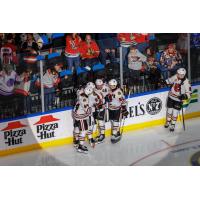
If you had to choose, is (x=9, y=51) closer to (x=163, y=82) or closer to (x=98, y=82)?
(x=98, y=82)

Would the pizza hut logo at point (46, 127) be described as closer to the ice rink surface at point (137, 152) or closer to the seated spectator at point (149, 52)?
the ice rink surface at point (137, 152)

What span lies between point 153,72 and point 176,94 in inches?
13.8

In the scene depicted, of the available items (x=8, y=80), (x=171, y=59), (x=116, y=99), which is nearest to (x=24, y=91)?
(x=8, y=80)

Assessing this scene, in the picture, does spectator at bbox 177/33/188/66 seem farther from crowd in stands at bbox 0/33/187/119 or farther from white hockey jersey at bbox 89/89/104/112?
white hockey jersey at bbox 89/89/104/112

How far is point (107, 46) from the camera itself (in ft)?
19.1

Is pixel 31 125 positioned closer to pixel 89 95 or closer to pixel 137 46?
pixel 89 95

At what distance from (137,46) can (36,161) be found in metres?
1.64

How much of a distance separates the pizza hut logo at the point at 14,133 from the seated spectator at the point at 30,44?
2.58 feet

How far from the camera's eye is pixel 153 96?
600cm

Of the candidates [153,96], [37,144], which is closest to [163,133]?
[153,96]

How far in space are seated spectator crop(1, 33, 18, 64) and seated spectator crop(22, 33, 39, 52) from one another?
4.0 inches

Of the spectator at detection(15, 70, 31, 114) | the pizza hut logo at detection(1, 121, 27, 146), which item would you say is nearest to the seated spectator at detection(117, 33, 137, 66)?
the spectator at detection(15, 70, 31, 114)

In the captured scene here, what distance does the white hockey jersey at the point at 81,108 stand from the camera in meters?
5.89

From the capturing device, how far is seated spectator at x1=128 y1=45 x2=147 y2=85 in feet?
19.3
